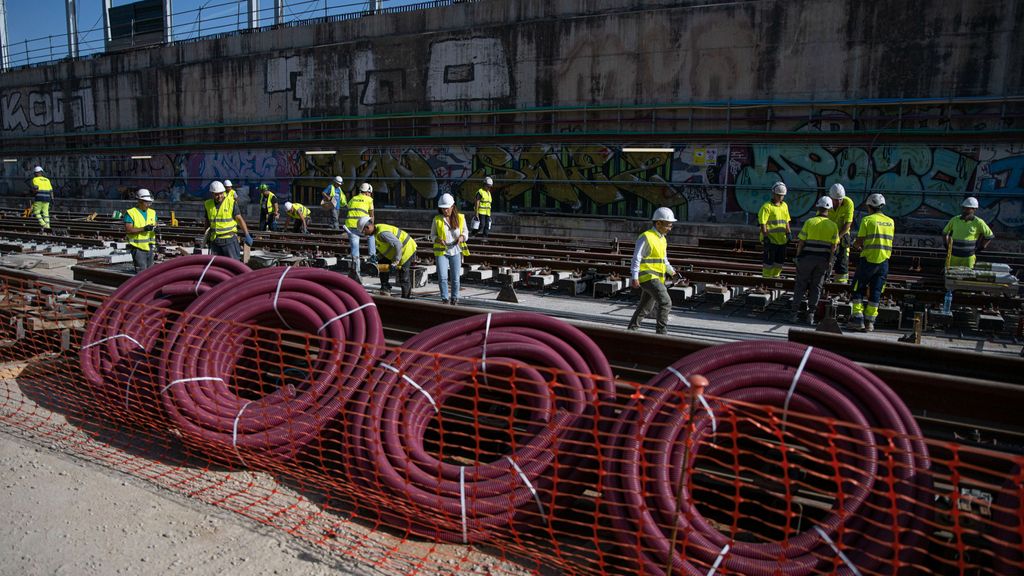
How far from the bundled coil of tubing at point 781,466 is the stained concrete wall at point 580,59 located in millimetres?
21362

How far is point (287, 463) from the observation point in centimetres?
497

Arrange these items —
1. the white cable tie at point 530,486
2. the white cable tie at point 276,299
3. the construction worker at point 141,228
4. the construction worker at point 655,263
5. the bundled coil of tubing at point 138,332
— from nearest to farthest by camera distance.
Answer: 1. the white cable tie at point 530,486
2. the white cable tie at point 276,299
3. the bundled coil of tubing at point 138,332
4. the construction worker at point 655,263
5. the construction worker at point 141,228

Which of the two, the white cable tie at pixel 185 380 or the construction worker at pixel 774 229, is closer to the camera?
the white cable tie at pixel 185 380

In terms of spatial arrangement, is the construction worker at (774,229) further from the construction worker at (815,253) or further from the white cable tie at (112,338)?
the white cable tie at (112,338)

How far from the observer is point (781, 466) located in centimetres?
353

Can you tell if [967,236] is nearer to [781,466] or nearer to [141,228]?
[781,466]

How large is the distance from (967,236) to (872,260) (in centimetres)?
254

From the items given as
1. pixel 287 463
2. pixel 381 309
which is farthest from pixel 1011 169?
pixel 287 463

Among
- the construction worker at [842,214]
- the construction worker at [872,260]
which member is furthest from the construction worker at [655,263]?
the construction worker at [842,214]

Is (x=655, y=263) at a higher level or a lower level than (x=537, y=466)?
higher

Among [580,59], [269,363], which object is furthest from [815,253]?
[580,59]

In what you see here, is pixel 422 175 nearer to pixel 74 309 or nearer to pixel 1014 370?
pixel 74 309

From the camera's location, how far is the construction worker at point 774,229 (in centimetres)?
1164

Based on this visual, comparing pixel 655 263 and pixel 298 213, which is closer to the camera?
pixel 655 263
